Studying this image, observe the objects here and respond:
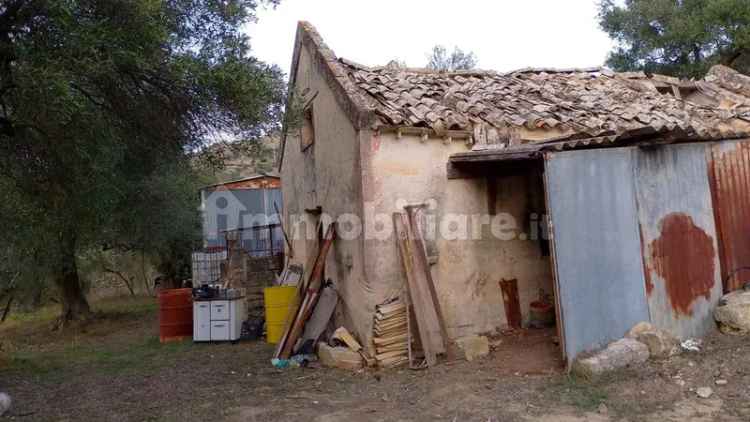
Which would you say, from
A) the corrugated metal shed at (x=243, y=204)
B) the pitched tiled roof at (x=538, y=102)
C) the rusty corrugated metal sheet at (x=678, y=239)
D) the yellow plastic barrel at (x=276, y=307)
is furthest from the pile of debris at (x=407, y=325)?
the corrugated metal shed at (x=243, y=204)

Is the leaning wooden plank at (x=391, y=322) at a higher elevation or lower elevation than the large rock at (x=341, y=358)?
higher

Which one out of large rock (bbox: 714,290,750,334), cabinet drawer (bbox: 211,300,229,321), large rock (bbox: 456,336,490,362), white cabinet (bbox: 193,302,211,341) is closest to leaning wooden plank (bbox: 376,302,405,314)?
large rock (bbox: 456,336,490,362)

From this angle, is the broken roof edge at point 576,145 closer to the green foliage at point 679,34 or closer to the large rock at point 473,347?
the large rock at point 473,347

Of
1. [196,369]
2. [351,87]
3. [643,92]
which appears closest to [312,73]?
[351,87]

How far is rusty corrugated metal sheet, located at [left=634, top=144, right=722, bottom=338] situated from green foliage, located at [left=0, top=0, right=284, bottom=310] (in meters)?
4.70

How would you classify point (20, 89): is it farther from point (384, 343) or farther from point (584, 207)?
point (584, 207)

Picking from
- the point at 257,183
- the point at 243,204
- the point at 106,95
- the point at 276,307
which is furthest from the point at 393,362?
the point at 243,204

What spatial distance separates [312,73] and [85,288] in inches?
666

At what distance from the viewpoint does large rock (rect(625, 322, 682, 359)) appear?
645 centimetres

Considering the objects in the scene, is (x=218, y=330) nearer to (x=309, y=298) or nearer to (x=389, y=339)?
(x=309, y=298)

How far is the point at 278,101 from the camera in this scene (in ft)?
24.1

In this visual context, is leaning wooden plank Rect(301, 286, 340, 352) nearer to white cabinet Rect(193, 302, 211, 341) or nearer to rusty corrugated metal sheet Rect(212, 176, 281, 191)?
white cabinet Rect(193, 302, 211, 341)

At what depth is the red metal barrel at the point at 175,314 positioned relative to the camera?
11477 mm

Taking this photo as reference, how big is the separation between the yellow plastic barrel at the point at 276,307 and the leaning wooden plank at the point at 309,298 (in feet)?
4.70
